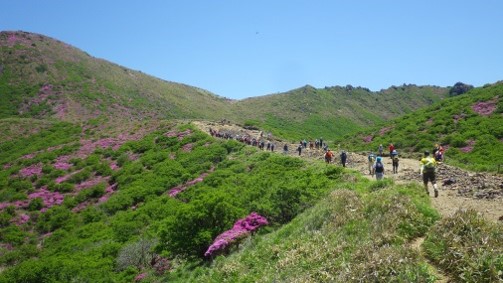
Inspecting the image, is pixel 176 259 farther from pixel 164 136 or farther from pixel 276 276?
pixel 164 136

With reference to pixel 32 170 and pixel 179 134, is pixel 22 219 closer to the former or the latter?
pixel 32 170

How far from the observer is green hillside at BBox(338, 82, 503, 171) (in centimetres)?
3888

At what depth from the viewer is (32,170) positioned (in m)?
43.8

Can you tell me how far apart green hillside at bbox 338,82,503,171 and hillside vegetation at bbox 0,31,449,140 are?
1719 cm

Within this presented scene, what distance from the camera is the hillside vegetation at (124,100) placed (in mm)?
73250

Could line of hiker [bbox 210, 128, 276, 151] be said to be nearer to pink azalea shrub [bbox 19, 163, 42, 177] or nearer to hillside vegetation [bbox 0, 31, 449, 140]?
hillside vegetation [bbox 0, 31, 449, 140]

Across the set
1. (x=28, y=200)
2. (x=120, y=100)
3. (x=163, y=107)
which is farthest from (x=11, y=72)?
(x=28, y=200)

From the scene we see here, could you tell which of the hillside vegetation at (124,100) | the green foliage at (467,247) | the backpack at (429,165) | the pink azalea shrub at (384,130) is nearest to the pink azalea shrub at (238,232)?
the backpack at (429,165)

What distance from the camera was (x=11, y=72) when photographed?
82.2 m

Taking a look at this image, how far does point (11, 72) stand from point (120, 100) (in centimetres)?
2422

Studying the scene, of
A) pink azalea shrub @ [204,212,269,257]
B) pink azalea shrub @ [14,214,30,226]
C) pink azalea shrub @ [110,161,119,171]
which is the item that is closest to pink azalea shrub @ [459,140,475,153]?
pink azalea shrub @ [204,212,269,257]

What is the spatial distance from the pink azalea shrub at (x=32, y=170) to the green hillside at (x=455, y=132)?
38.3m

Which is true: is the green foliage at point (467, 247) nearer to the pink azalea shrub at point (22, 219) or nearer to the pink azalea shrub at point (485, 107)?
the pink azalea shrub at point (22, 219)

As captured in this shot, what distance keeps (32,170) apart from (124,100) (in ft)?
132
